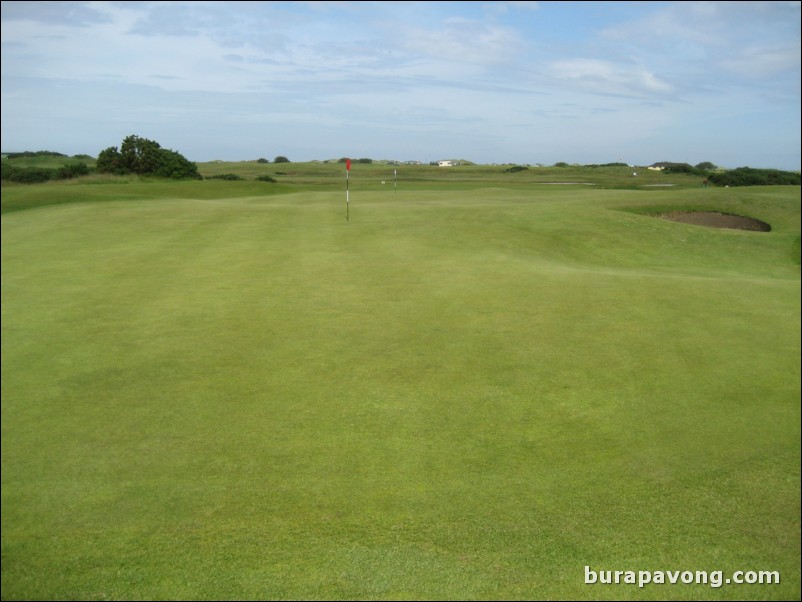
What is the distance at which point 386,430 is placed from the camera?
6.59m

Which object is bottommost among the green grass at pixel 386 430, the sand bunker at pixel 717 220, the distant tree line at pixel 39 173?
the green grass at pixel 386 430

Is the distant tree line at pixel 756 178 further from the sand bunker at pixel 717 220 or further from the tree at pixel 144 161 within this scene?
the tree at pixel 144 161

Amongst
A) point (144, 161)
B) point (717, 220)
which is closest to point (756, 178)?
point (717, 220)

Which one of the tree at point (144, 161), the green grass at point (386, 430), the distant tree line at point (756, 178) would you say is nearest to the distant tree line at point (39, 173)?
the tree at point (144, 161)

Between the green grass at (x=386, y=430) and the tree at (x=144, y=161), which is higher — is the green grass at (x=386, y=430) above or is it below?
below

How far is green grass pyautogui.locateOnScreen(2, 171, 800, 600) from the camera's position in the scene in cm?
480

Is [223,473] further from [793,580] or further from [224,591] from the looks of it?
[793,580]

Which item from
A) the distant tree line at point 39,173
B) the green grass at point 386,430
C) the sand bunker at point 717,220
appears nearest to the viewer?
the green grass at point 386,430

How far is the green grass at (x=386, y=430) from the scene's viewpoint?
480 cm

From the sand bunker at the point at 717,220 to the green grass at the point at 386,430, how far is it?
1360 cm

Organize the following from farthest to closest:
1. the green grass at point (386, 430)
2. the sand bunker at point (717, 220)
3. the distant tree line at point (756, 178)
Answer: the distant tree line at point (756, 178) → the sand bunker at point (717, 220) → the green grass at point (386, 430)

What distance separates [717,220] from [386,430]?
24.2 meters

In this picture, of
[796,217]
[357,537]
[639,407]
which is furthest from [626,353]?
[796,217]

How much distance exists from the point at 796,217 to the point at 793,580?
2476cm
